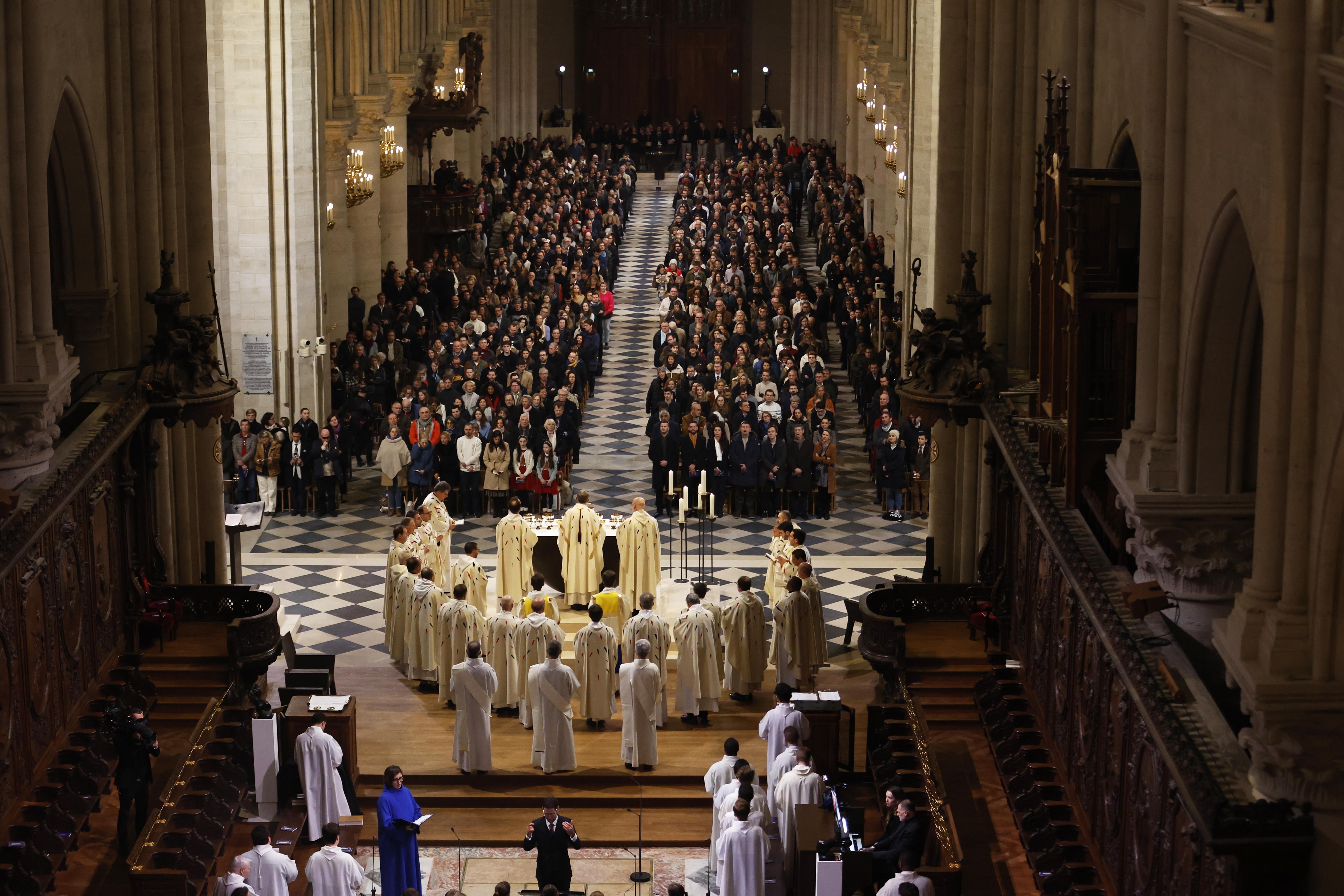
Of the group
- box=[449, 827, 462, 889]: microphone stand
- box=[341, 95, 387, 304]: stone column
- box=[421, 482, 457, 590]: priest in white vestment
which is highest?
box=[341, 95, 387, 304]: stone column

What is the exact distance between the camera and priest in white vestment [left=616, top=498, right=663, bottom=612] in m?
22.4

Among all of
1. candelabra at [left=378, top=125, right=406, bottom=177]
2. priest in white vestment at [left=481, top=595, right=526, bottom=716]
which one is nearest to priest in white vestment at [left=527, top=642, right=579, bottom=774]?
priest in white vestment at [left=481, top=595, right=526, bottom=716]

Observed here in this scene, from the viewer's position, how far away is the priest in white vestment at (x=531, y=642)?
18.8m

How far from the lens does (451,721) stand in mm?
19500

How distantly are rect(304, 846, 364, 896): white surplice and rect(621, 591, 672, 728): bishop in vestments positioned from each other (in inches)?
170

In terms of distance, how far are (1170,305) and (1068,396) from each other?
1513mm

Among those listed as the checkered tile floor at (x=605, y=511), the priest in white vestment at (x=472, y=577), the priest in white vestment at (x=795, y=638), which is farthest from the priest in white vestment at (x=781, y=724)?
the checkered tile floor at (x=605, y=511)

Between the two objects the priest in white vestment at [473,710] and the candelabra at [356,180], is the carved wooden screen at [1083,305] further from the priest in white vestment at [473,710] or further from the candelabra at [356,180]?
the candelabra at [356,180]

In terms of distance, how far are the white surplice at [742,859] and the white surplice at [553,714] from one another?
3.02 m

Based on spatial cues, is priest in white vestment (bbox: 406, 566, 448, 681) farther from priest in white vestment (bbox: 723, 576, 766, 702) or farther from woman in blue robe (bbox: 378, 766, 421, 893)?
woman in blue robe (bbox: 378, 766, 421, 893)

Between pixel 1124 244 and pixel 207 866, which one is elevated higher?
pixel 1124 244

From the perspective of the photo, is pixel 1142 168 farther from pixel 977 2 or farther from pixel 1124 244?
pixel 977 2

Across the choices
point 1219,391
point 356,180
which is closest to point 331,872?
point 1219,391

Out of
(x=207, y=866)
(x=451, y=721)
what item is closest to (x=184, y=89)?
(x=451, y=721)
